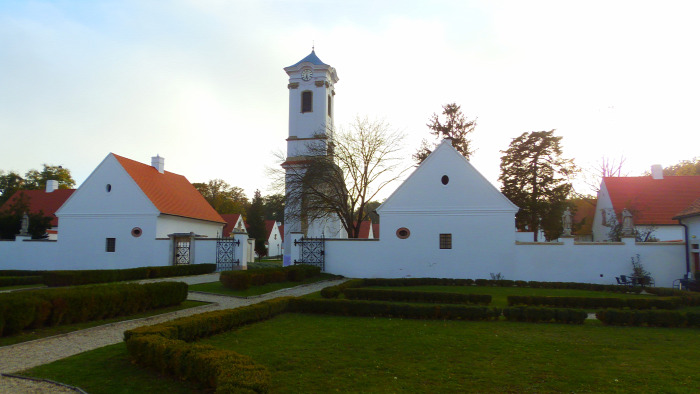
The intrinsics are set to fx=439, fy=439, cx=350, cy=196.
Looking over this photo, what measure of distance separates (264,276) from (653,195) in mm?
28921

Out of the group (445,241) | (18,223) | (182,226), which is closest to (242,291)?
(445,241)

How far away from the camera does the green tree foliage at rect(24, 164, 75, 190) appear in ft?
166

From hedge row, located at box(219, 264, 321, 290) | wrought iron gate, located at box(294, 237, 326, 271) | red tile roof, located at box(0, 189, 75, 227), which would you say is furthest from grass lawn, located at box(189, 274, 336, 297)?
red tile roof, located at box(0, 189, 75, 227)

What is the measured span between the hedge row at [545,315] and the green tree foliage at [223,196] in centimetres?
5160

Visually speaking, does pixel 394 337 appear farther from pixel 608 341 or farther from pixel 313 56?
pixel 313 56

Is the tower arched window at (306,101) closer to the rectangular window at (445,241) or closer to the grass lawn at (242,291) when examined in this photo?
the rectangular window at (445,241)

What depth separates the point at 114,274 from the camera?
2064 cm

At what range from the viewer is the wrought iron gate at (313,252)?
26359 millimetres

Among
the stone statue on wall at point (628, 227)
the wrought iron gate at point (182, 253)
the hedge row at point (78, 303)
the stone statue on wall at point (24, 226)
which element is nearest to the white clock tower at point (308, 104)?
the wrought iron gate at point (182, 253)

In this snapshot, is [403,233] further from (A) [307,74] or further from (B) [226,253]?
(A) [307,74]

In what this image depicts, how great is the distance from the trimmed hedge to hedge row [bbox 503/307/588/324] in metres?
0.40

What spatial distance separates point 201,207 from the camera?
36.5 metres

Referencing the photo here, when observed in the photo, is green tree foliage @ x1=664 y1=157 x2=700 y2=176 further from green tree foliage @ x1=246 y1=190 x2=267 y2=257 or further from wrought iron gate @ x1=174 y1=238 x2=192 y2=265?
wrought iron gate @ x1=174 y1=238 x2=192 y2=265

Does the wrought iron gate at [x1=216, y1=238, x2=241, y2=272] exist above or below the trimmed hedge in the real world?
above
